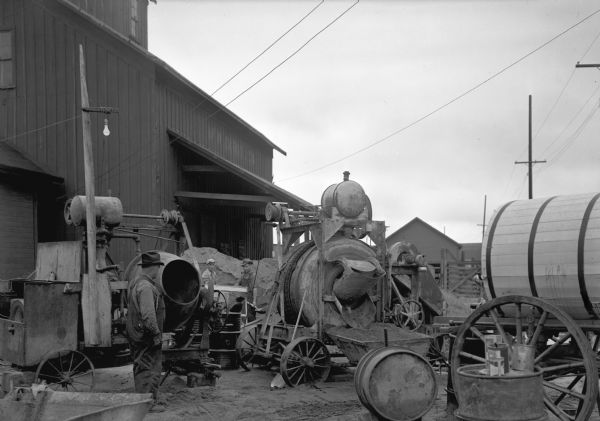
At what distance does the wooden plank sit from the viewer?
10180 mm

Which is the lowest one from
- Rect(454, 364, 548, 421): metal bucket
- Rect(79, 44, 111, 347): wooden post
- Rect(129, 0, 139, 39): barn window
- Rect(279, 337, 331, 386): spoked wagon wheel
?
Rect(279, 337, 331, 386): spoked wagon wheel

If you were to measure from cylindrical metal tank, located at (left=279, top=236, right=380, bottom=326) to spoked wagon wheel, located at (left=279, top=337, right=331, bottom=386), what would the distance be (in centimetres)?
58

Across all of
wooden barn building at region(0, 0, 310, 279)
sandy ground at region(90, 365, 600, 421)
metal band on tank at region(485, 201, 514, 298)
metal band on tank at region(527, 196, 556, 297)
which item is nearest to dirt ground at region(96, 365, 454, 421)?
sandy ground at region(90, 365, 600, 421)

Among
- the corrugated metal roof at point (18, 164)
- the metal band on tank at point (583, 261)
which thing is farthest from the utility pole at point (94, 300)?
the corrugated metal roof at point (18, 164)

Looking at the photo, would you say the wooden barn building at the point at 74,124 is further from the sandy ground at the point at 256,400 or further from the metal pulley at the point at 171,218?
the sandy ground at the point at 256,400

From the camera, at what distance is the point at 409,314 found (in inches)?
611

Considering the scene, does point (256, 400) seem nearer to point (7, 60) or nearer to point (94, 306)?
point (94, 306)

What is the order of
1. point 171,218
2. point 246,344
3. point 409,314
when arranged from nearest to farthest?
point 171,218, point 246,344, point 409,314

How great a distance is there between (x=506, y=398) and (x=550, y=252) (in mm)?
1915

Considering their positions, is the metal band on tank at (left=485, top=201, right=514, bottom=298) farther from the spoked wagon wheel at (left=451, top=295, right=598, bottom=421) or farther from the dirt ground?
the dirt ground

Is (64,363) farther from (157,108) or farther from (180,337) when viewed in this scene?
(157,108)

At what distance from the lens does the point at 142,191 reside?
19.5 m

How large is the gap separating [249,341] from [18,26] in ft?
37.6

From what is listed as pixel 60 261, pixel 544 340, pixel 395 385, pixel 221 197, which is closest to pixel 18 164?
pixel 221 197
